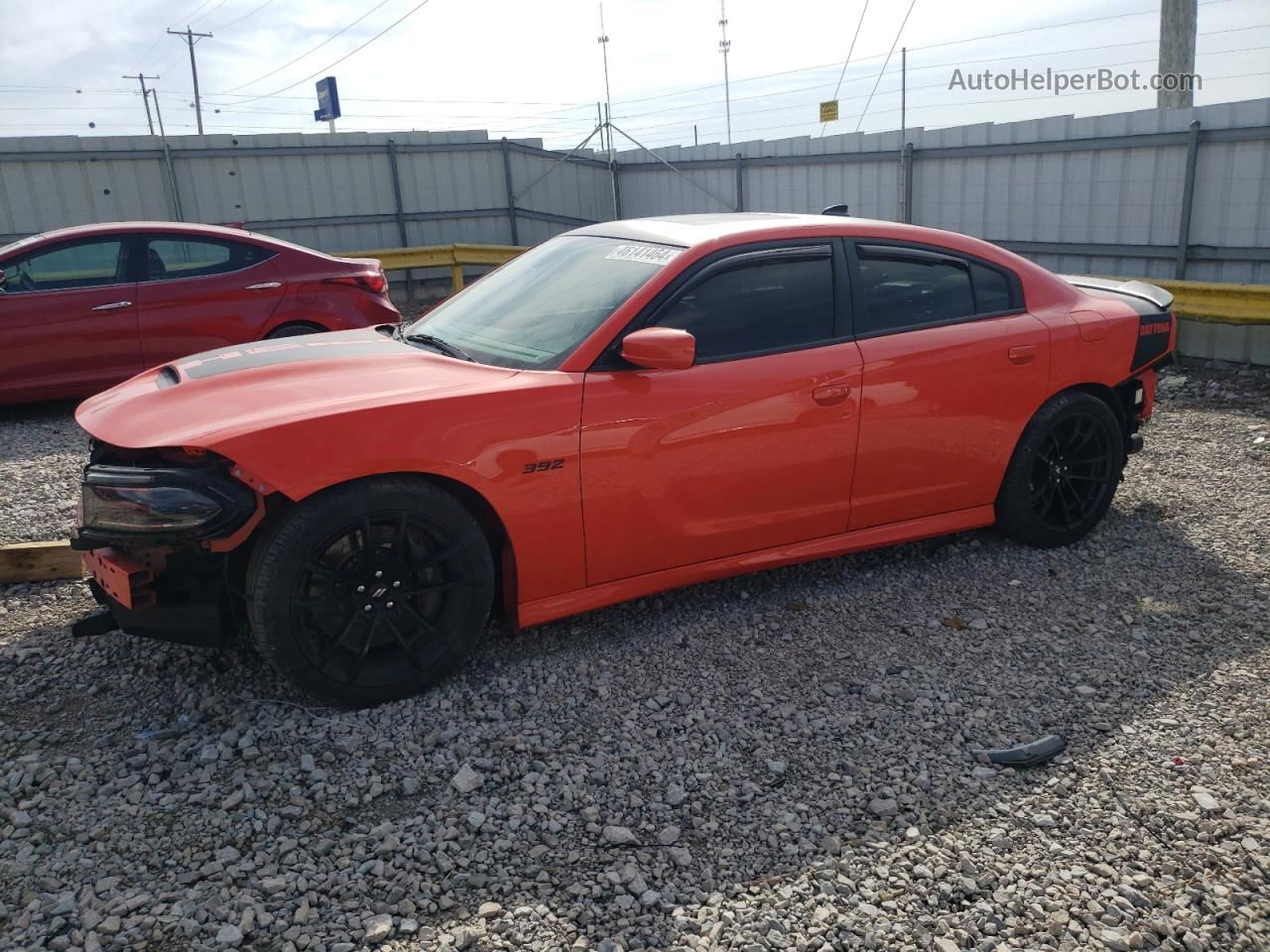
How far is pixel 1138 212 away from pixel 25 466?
10.1m

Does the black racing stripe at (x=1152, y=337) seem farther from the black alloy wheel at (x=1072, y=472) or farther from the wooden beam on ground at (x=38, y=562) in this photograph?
the wooden beam on ground at (x=38, y=562)

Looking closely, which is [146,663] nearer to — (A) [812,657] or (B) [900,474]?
(A) [812,657]

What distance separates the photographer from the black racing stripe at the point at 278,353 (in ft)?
12.8

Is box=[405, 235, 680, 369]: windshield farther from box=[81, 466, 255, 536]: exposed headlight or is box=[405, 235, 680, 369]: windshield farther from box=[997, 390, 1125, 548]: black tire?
box=[997, 390, 1125, 548]: black tire

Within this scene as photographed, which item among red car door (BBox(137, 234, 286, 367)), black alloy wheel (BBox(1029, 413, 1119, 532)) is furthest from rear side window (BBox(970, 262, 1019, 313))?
red car door (BBox(137, 234, 286, 367))

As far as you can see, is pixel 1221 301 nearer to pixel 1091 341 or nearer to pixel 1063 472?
pixel 1091 341

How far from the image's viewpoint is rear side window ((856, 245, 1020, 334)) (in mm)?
4391

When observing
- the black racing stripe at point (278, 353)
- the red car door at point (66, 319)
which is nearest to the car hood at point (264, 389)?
the black racing stripe at point (278, 353)

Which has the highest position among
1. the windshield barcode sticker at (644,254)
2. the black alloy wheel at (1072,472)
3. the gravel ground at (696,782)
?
the windshield barcode sticker at (644,254)

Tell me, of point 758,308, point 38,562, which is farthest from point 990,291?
point 38,562

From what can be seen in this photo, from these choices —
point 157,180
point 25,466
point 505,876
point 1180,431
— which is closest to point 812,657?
point 505,876

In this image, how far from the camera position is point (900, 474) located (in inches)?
175

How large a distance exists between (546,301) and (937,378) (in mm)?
1703

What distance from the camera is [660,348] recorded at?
11.9ft
